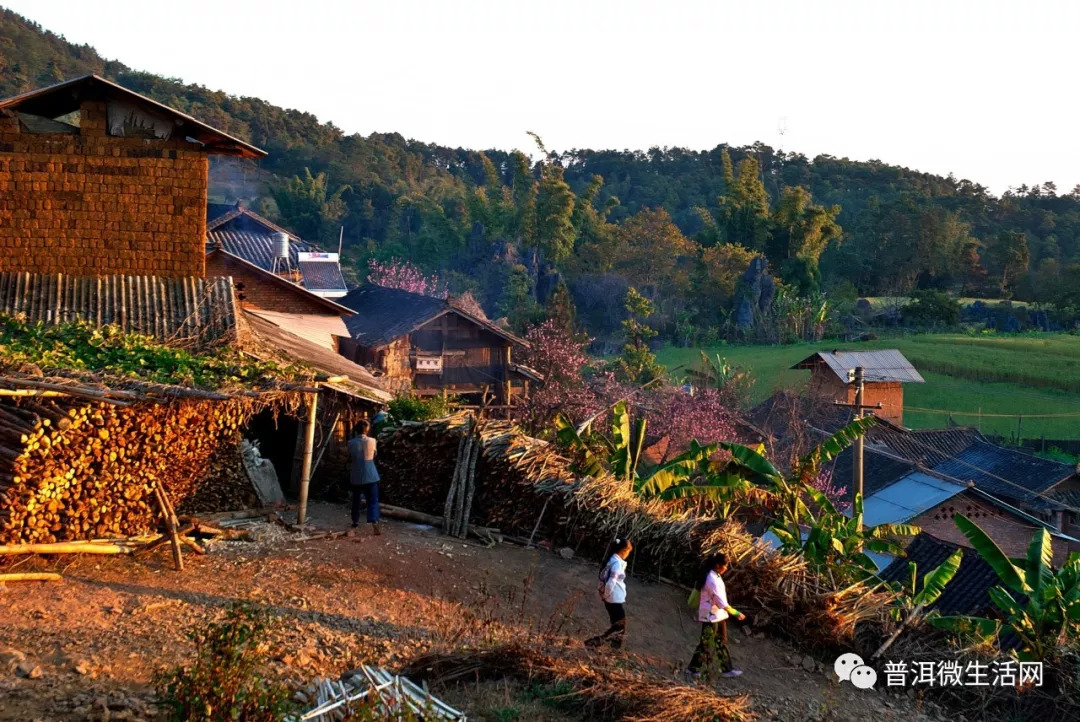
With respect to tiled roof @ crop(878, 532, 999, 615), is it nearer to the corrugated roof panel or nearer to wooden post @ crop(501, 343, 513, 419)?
the corrugated roof panel

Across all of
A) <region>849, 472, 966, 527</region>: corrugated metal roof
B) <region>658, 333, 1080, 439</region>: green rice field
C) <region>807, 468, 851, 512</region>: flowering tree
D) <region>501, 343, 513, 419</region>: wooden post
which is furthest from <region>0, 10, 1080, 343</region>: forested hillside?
<region>849, 472, 966, 527</region>: corrugated metal roof

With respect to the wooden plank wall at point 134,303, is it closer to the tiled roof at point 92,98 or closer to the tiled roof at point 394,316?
the tiled roof at point 92,98

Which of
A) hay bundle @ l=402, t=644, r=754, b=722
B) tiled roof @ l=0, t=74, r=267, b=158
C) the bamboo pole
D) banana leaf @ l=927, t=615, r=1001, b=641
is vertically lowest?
banana leaf @ l=927, t=615, r=1001, b=641

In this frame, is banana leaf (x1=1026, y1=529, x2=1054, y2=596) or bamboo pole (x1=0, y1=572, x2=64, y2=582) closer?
bamboo pole (x1=0, y1=572, x2=64, y2=582)

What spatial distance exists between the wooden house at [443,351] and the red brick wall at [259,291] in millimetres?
8457

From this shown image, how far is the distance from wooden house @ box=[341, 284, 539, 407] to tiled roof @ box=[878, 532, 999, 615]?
47.2 ft

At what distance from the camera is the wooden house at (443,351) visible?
28.9 m

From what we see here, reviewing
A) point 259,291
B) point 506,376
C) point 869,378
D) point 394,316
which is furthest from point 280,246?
point 869,378

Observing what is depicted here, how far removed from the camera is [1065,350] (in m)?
47.2

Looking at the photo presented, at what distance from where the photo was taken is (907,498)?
21.9 m

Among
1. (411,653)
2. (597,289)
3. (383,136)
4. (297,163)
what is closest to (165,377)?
(411,653)

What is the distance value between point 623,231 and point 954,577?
144 feet

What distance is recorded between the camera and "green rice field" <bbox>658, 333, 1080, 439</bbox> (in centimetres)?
3925

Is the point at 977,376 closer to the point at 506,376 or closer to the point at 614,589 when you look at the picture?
the point at 506,376
